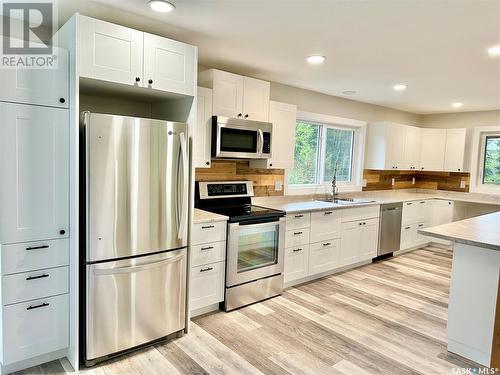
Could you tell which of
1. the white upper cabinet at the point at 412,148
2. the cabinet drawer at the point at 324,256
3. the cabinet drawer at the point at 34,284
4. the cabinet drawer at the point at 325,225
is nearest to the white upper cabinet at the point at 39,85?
the cabinet drawer at the point at 34,284

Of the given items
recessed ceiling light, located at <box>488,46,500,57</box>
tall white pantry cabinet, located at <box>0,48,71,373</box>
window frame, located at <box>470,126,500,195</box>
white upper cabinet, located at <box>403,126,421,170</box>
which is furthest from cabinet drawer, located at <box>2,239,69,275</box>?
window frame, located at <box>470,126,500,195</box>

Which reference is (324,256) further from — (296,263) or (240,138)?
(240,138)

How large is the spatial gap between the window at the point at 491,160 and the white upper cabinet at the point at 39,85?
6.20 meters

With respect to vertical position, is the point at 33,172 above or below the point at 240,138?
below

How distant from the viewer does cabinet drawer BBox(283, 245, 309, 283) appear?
3.71 m

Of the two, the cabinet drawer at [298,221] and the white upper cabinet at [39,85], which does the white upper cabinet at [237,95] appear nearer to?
the cabinet drawer at [298,221]

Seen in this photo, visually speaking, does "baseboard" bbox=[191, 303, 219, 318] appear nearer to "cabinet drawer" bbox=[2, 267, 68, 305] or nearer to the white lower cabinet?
the white lower cabinet

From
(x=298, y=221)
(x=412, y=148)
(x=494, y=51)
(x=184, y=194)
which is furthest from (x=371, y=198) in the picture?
(x=184, y=194)

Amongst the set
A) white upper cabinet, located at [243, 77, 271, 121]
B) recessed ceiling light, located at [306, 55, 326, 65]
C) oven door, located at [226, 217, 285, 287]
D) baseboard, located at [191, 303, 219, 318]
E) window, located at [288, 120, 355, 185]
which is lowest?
baseboard, located at [191, 303, 219, 318]

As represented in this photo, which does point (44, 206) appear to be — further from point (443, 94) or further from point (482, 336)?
point (443, 94)

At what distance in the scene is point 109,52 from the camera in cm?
224

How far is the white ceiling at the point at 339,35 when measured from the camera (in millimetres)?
2135

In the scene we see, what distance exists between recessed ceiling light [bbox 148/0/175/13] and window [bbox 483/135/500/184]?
568cm

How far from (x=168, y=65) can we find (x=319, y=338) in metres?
2.43
